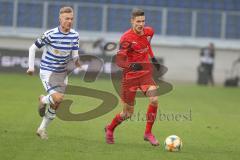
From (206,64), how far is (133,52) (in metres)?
21.9

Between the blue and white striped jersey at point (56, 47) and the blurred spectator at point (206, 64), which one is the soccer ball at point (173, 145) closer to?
the blue and white striped jersey at point (56, 47)

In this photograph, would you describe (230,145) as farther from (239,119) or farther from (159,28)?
(159,28)

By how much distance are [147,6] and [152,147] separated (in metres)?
25.4

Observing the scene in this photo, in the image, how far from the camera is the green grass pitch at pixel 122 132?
10.7 m

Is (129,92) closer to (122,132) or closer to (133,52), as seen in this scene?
(133,52)

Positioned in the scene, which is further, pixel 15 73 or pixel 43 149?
pixel 15 73

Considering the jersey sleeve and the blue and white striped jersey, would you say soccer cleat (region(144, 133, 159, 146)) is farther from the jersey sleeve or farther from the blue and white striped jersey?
the jersey sleeve

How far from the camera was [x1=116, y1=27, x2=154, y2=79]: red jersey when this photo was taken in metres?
11.9

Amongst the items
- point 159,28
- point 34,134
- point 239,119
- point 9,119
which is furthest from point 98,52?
point 34,134

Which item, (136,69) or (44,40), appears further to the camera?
(44,40)

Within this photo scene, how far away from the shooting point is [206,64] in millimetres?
33531

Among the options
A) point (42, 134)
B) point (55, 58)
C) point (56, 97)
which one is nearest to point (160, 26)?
point (55, 58)

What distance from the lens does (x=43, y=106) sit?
12492 millimetres

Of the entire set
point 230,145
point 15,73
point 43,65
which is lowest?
point 15,73
